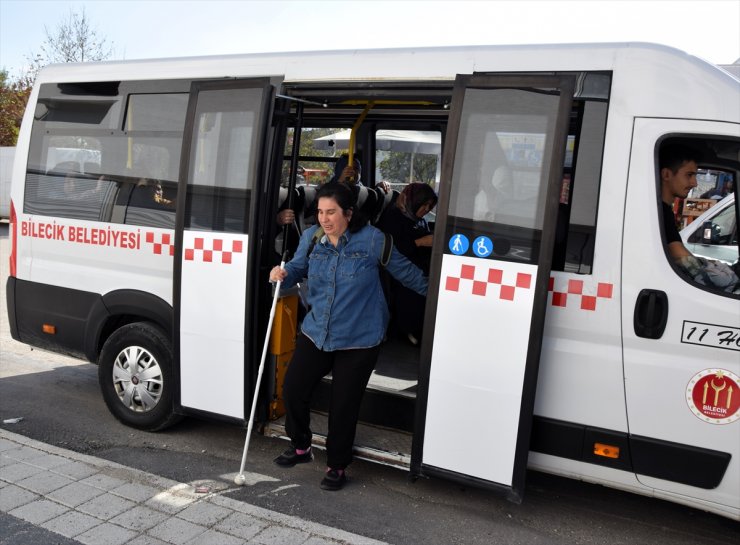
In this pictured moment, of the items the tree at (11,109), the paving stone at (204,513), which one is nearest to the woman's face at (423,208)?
the paving stone at (204,513)

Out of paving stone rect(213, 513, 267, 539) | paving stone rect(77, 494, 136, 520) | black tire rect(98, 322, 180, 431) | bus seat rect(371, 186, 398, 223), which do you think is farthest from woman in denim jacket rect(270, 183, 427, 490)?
bus seat rect(371, 186, 398, 223)

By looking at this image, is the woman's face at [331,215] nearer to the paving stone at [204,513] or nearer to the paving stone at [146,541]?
the paving stone at [204,513]

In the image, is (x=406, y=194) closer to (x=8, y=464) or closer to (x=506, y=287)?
(x=506, y=287)

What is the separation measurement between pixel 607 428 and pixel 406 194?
2.56 metres

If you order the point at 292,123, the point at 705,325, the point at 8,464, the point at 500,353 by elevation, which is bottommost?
the point at 8,464

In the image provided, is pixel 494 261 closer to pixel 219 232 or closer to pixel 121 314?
pixel 219 232

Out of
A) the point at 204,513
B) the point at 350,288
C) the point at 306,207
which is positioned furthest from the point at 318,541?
the point at 306,207

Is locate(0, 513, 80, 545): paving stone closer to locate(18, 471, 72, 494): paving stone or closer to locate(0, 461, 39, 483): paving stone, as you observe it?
locate(18, 471, 72, 494): paving stone

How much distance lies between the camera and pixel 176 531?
3363 mm

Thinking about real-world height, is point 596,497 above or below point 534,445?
below

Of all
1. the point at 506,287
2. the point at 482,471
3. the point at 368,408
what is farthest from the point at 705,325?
the point at 368,408

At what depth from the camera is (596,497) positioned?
4.09m

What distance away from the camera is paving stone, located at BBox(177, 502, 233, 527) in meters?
3.47

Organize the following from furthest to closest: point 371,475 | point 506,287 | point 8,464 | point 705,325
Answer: point 371,475, point 8,464, point 506,287, point 705,325
